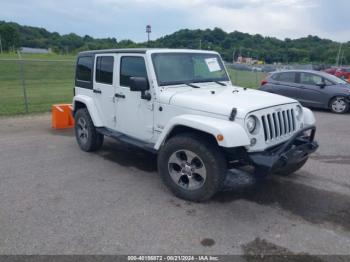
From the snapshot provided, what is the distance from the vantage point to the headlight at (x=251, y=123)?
3766 millimetres

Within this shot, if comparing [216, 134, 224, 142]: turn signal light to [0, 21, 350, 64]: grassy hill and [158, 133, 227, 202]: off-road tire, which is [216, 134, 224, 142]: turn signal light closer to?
[158, 133, 227, 202]: off-road tire

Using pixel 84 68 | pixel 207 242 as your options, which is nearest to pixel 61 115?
pixel 84 68

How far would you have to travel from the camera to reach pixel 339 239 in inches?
134

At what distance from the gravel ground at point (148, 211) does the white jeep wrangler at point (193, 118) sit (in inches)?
15.7

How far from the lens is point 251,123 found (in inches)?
150

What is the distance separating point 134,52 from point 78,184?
2141mm

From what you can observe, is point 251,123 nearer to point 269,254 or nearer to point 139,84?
point 269,254

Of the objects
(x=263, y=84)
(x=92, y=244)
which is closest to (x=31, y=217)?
(x=92, y=244)

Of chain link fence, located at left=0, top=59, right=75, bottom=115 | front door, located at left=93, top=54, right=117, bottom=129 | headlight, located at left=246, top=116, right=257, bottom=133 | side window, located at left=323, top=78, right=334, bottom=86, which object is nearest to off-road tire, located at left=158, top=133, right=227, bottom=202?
headlight, located at left=246, top=116, right=257, bottom=133

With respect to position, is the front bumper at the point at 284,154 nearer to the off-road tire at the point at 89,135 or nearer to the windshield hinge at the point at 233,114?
the windshield hinge at the point at 233,114

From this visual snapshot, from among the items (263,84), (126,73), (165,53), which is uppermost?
(165,53)

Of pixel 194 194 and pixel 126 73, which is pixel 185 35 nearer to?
pixel 126 73

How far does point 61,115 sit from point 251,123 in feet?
19.9

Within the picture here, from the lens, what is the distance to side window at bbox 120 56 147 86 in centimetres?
481
